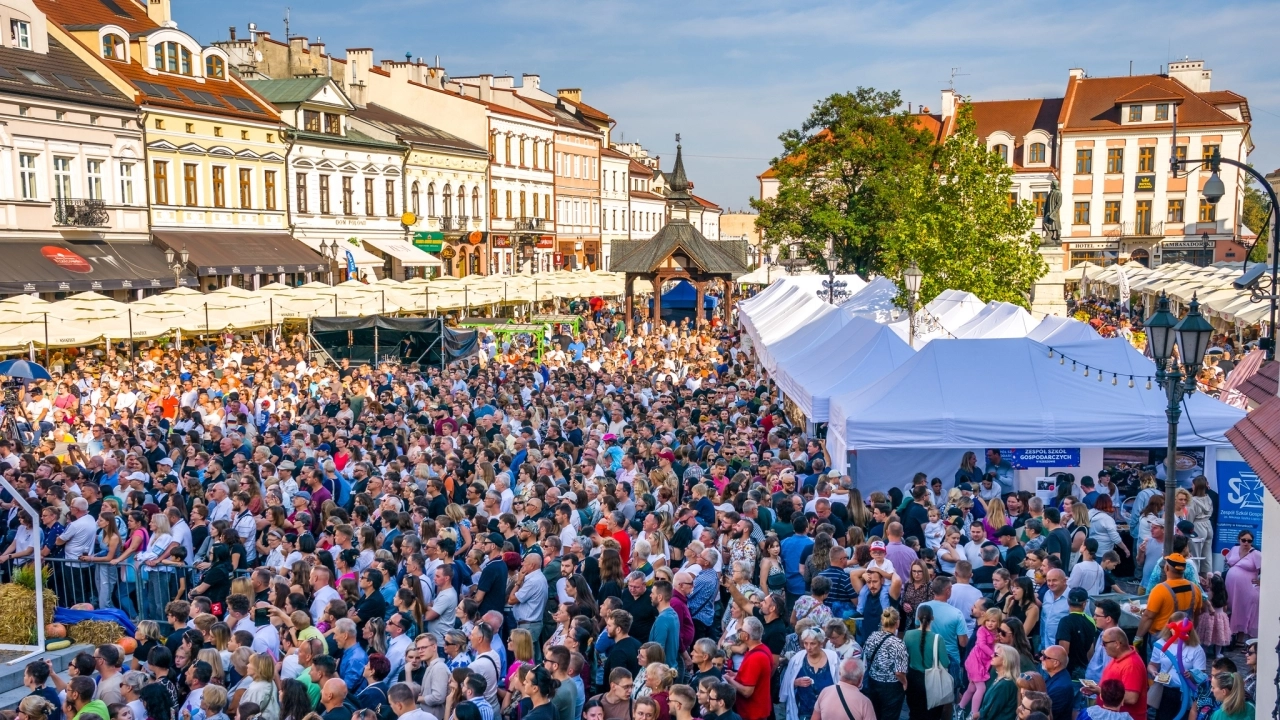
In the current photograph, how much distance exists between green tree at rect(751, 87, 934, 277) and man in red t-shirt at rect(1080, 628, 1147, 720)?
38.2 metres

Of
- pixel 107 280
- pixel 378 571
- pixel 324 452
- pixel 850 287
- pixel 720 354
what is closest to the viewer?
pixel 378 571

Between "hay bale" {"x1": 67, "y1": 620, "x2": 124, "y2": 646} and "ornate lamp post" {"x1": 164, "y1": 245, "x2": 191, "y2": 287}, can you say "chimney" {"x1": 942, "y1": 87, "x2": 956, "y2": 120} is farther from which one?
"hay bale" {"x1": 67, "y1": 620, "x2": 124, "y2": 646}

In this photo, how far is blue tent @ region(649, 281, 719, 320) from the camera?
143 ft

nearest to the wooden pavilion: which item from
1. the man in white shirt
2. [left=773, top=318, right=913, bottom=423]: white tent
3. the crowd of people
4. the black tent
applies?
the black tent

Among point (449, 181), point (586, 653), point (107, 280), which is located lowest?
point (586, 653)

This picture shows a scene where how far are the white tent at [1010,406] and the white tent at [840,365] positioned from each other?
0.76 metres

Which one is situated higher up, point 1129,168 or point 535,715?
point 1129,168

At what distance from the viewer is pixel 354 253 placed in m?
45.1

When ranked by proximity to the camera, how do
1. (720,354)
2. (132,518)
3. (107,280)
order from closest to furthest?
(132,518)
(720,354)
(107,280)

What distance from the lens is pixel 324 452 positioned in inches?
576

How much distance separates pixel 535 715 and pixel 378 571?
2.66 meters

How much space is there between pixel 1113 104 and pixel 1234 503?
6171cm

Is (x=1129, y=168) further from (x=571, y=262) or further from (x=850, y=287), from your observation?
(x=850, y=287)

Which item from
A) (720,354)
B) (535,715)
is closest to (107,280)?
(720,354)
